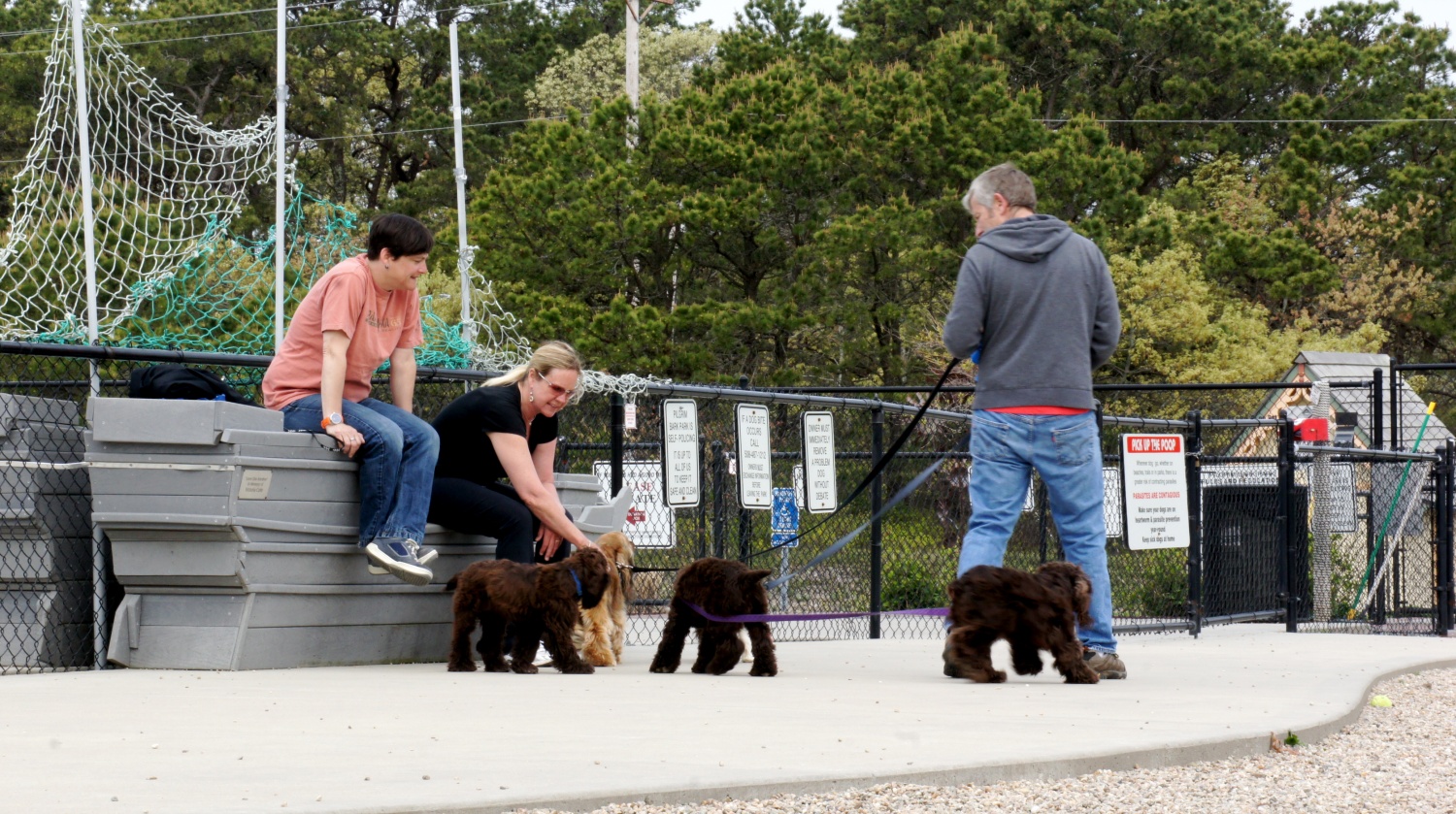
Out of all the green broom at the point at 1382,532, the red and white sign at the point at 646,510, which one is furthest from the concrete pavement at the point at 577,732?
the green broom at the point at 1382,532

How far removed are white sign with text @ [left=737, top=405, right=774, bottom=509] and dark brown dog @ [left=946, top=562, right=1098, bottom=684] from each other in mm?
3097

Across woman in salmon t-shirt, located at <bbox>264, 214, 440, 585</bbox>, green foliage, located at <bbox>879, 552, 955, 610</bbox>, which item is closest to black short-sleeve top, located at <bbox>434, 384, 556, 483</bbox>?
woman in salmon t-shirt, located at <bbox>264, 214, 440, 585</bbox>

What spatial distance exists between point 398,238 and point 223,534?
137 centimetres

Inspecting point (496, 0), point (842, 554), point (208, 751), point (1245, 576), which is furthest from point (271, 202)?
point (208, 751)

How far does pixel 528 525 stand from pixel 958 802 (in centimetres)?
326

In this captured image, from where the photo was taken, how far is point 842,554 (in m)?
14.7

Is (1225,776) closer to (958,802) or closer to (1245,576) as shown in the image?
(958,802)

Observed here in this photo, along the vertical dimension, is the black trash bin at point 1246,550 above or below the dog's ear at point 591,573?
below

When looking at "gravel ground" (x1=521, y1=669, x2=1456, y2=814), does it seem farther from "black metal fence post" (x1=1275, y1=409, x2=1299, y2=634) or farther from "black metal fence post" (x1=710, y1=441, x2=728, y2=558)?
"black metal fence post" (x1=1275, y1=409, x2=1299, y2=634)

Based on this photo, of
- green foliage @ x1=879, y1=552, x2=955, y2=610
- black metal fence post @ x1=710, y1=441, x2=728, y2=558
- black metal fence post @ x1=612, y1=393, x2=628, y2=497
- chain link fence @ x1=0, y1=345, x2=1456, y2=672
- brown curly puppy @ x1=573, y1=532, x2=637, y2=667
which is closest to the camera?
chain link fence @ x1=0, y1=345, x2=1456, y2=672

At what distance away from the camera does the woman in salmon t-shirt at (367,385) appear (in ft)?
20.9

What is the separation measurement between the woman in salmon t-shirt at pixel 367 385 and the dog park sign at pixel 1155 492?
5.34m

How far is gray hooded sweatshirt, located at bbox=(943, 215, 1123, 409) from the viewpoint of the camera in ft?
20.7

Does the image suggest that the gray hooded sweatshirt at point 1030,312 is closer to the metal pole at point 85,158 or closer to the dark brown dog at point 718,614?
the dark brown dog at point 718,614
